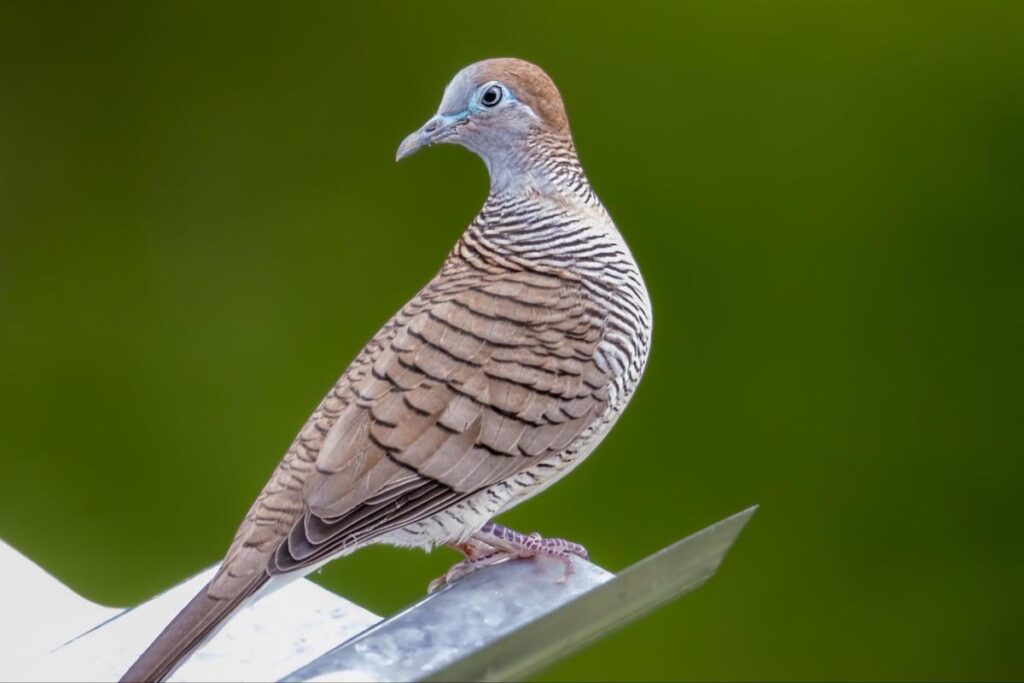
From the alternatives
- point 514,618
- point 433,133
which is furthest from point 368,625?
point 433,133

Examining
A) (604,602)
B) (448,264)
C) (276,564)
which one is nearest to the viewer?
(604,602)

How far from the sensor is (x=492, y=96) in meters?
1.21

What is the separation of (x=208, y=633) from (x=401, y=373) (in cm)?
28

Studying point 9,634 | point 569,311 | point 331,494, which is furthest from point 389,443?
point 9,634

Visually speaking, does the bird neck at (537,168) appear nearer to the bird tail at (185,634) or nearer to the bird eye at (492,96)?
the bird eye at (492,96)

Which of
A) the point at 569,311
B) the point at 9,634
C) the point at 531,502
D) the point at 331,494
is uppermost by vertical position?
the point at 569,311

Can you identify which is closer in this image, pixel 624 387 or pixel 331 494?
pixel 331 494

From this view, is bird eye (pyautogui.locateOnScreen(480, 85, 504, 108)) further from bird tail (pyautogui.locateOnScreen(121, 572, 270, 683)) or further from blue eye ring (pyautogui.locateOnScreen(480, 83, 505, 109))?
bird tail (pyautogui.locateOnScreen(121, 572, 270, 683))

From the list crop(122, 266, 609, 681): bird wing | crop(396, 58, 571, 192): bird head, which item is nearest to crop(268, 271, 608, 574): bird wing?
crop(122, 266, 609, 681): bird wing

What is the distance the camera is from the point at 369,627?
1.14 m

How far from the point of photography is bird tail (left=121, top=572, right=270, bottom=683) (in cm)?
100

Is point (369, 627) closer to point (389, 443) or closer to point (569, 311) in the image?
point (389, 443)

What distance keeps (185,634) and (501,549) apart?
1.22 ft

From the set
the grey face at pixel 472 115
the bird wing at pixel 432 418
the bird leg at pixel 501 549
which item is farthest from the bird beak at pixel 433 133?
the bird leg at pixel 501 549
